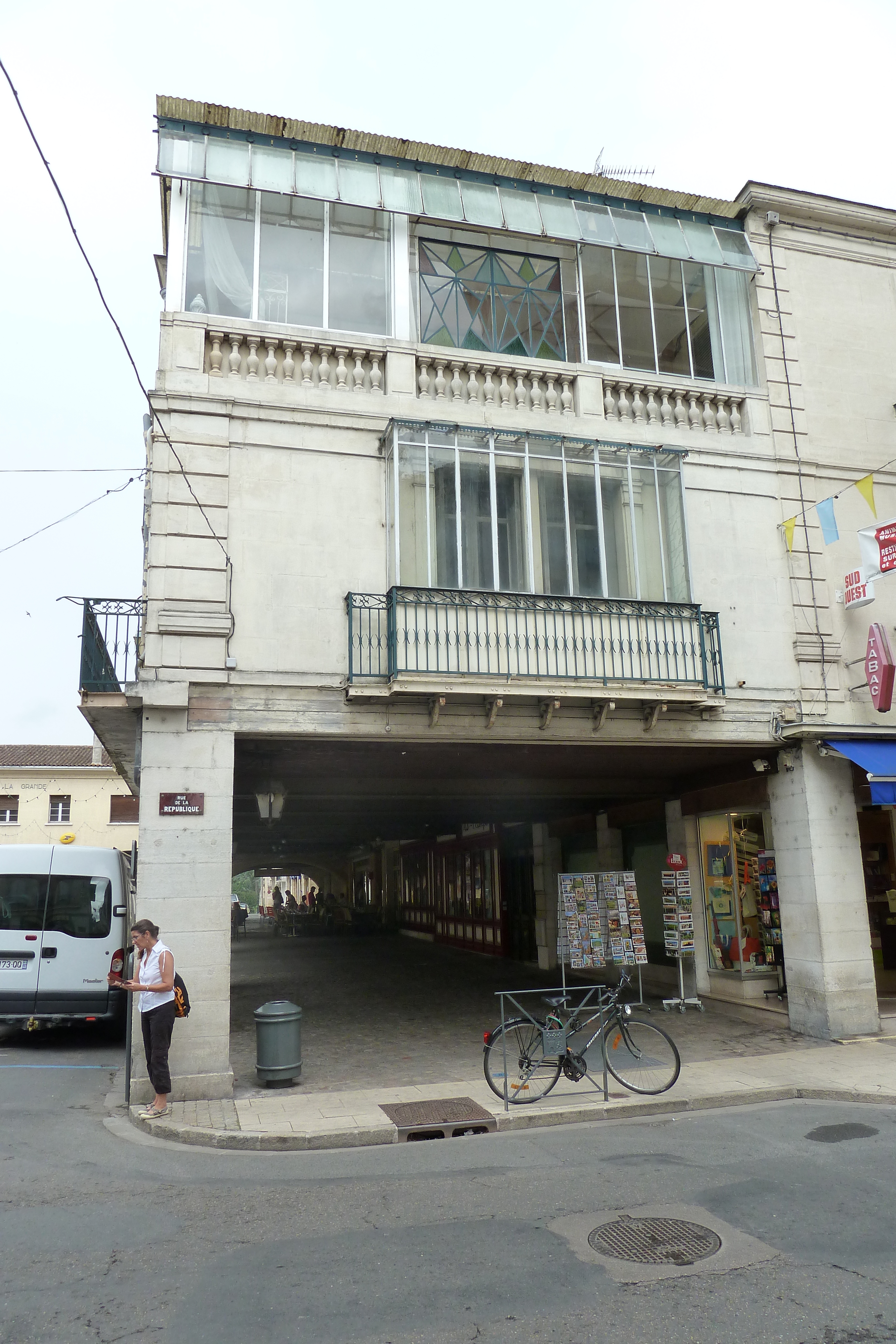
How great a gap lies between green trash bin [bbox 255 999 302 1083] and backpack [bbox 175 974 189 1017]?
36.8 inches

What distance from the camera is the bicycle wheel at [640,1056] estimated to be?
879 centimetres

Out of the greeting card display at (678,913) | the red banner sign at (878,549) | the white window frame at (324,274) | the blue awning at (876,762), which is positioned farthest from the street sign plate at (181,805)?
the red banner sign at (878,549)

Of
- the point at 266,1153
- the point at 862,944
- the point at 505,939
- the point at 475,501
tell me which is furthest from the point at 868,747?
the point at 505,939

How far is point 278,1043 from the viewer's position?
939cm

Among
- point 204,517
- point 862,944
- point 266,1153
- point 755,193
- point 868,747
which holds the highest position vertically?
point 755,193

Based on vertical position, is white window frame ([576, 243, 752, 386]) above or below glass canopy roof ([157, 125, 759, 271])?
below

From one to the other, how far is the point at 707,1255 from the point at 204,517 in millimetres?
8127

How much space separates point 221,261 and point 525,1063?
379 inches

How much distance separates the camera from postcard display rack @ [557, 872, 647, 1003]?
13422mm

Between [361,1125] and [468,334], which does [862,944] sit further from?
[468,334]

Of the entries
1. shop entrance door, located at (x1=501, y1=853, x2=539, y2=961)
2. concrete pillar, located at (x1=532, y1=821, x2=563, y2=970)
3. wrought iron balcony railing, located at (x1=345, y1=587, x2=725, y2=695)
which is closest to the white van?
wrought iron balcony railing, located at (x1=345, y1=587, x2=725, y2=695)

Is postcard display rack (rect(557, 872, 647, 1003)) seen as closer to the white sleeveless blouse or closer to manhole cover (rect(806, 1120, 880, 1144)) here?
manhole cover (rect(806, 1120, 880, 1144))

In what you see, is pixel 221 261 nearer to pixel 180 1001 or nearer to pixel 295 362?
pixel 295 362

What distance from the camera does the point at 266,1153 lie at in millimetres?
7418
